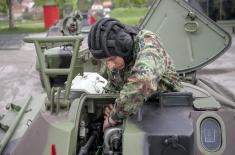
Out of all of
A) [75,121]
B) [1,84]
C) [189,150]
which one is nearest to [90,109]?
[75,121]

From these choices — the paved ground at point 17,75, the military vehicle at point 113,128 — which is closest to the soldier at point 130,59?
the military vehicle at point 113,128

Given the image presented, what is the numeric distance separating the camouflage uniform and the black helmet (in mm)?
92

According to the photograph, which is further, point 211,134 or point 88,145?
point 88,145

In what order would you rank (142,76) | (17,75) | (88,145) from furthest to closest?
(17,75) < (88,145) < (142,76)

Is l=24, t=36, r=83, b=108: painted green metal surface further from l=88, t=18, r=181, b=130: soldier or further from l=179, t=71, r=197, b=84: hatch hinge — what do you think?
l=179, t=71, r=197, b=84: hatch hinge

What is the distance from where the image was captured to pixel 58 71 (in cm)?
387

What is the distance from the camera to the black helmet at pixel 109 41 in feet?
12.1

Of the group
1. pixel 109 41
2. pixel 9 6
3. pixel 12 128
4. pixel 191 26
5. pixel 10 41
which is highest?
pixel 109 41

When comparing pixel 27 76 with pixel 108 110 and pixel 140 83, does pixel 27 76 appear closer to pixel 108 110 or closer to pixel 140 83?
pixel 108 110

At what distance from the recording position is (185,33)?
22.2ft

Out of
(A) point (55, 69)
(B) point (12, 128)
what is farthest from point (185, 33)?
(A) point (55, 69)

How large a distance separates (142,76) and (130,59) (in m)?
0.30

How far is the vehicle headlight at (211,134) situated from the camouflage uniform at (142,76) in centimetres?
39

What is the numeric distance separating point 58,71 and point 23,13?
3560 cm
